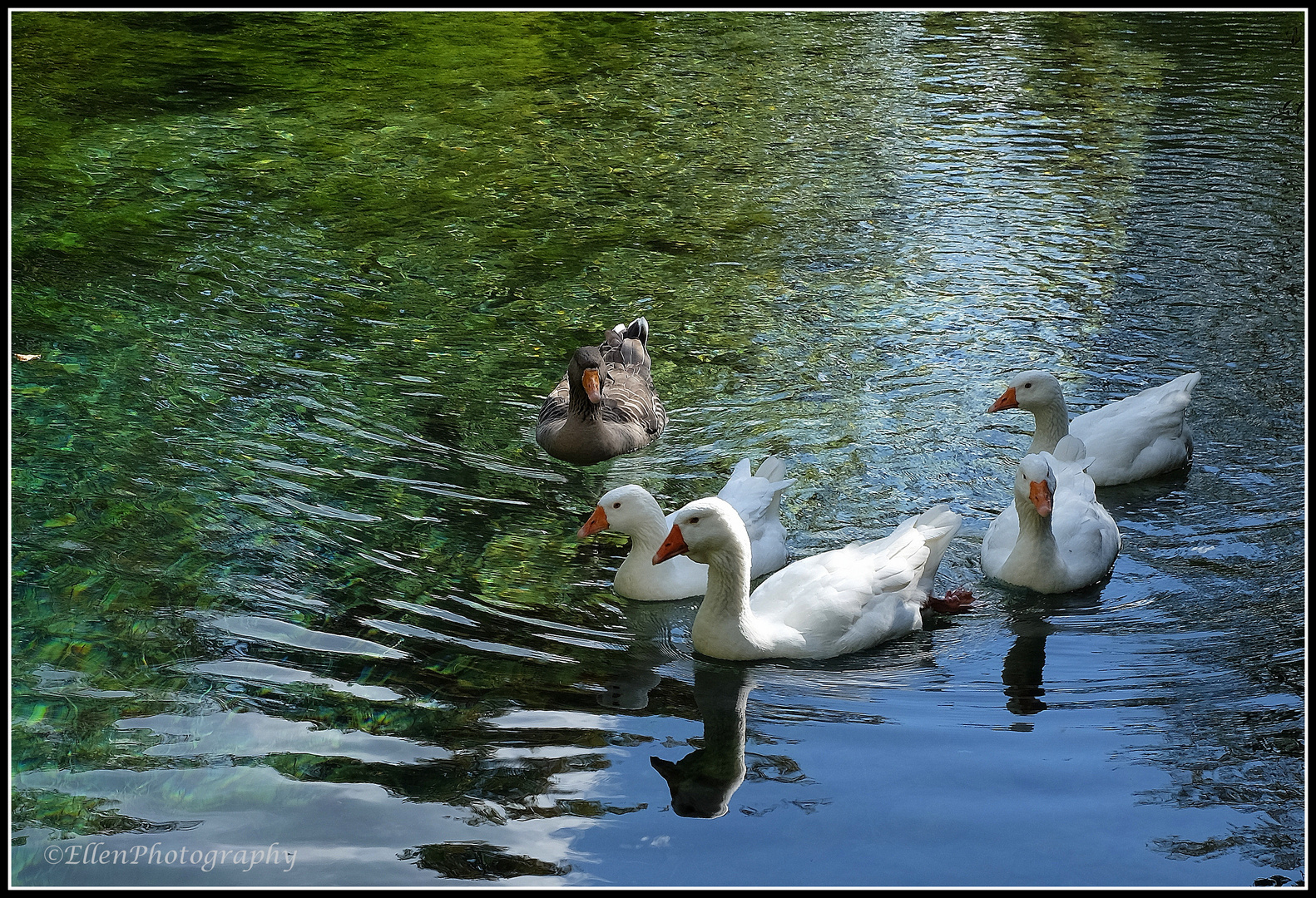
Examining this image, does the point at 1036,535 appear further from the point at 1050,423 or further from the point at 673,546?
the point at 673,546

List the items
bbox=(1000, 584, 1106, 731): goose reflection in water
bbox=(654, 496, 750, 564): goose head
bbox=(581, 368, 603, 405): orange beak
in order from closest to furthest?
1. bbox=(1000, 584, 1106, 731): goose reflection in water
2. bbox=(654, 496, 750, 564): goose head
3. bbox=(581, 368, 603, 405): orange beak

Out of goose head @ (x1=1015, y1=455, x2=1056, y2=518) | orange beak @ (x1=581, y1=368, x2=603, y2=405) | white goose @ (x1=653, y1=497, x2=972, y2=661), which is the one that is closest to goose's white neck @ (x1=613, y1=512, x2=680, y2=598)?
white goose @ (x1=653, y1=497, x2=972, y2=661)

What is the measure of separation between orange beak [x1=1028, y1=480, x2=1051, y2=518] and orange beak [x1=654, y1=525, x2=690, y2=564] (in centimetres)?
196

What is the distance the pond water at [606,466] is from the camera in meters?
5.05

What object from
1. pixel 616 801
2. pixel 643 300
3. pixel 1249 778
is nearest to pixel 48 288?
pixel 643 300

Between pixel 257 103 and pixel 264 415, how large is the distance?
919 cm

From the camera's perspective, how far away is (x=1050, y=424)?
8180 millimetres

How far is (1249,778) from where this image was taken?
208 inches

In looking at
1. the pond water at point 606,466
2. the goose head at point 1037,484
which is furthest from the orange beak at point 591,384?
the goose head at point 1037,484

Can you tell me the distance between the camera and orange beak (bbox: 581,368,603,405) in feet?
27.2

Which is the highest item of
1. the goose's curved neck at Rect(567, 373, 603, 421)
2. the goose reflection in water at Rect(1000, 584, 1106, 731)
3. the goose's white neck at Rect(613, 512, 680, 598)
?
the goose's curved neck at Rect(567, 373, 603, 421)

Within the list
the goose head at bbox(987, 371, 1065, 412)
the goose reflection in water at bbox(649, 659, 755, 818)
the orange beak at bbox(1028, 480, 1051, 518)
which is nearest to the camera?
the goose reflection in water at bbox(649, 659, 755, 818)

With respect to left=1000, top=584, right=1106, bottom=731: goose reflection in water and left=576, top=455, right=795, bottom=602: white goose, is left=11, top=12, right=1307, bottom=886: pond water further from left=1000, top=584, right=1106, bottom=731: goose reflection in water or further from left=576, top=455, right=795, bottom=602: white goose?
left=576, top=455, right=795, bottom=602: white goose

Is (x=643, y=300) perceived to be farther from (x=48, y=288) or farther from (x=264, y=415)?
(x=48, y=288)
